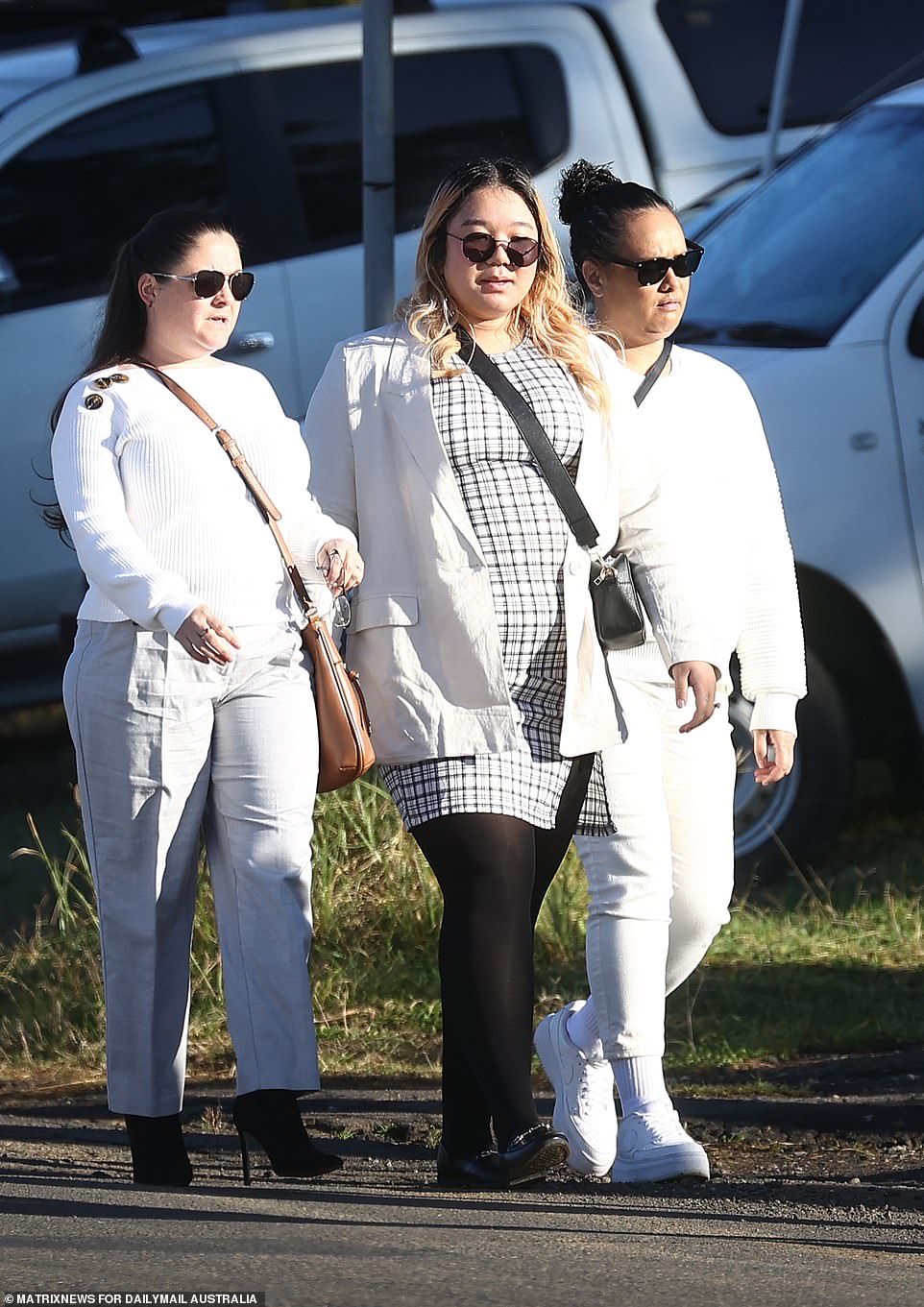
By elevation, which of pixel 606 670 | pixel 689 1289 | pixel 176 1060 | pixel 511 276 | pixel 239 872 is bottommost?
pixel 689 1289

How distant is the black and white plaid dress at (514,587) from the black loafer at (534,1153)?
1.71ft

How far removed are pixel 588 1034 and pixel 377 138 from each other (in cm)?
271

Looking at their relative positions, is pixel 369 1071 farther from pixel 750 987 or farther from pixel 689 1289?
pixel 689 1289

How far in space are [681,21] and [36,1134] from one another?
5.40m

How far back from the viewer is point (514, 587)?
3572mm

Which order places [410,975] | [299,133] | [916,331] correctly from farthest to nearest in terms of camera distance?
[299,133] → [916,331] → [410,975]

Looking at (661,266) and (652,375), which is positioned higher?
(661,266)

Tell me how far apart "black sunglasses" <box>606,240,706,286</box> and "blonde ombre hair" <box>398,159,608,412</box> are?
154 mm

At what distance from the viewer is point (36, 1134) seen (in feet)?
14.4

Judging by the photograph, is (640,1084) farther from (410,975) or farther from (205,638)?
(410,975)

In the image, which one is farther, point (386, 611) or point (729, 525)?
point (729, 525)

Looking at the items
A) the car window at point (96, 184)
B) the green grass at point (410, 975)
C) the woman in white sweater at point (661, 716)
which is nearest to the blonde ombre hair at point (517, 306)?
the woman in white sweater at point (661, 716)

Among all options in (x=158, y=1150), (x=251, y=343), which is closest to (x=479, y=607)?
(x=158, y=1150)

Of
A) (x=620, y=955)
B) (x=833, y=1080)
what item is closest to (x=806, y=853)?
(x=833, y=1080)
